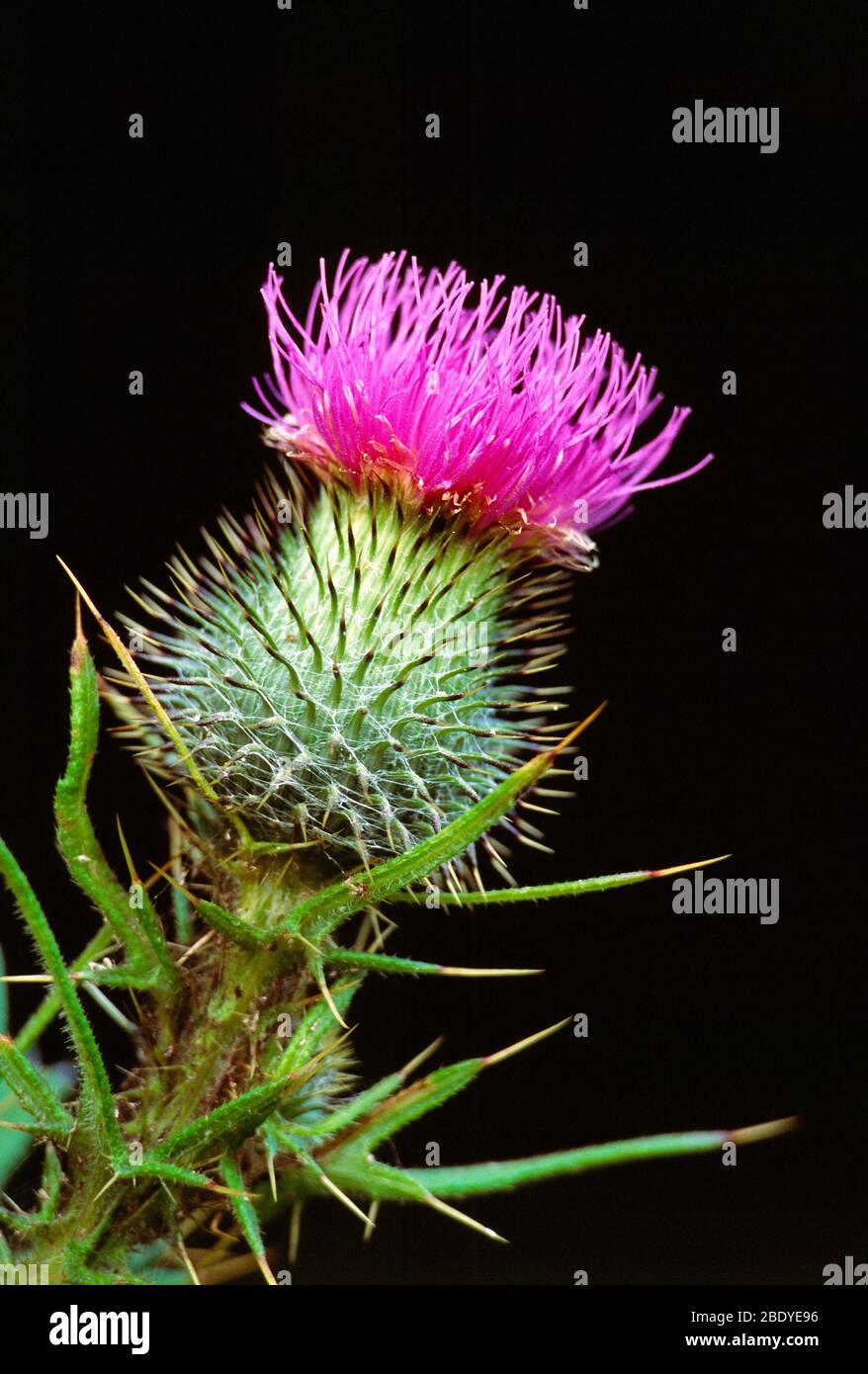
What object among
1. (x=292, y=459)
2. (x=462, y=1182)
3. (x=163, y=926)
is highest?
(x=292, y=459)

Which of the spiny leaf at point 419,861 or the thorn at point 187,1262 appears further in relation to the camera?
the thorn at point 187,1262

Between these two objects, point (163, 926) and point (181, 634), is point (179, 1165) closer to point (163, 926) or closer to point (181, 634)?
point (163, 926)

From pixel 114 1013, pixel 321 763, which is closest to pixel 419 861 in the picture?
pixel 321 763

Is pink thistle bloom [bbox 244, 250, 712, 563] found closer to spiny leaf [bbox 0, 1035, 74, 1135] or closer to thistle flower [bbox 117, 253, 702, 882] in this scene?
thistle flower [bbox 117, 253, 702, 882]

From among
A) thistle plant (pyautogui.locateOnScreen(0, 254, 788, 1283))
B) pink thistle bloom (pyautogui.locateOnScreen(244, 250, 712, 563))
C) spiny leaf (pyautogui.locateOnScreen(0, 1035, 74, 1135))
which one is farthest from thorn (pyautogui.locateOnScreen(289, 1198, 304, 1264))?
pink thistle bloom (pyautogui.locateOnScreen(244, 250, 712, 563))

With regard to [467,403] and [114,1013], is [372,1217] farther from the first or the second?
[467,403]

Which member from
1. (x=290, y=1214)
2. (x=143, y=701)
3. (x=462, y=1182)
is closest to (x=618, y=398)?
(x=143, y=701)

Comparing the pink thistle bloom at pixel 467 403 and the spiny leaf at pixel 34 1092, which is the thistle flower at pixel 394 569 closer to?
the pink thistle bloom at pixel 467 403

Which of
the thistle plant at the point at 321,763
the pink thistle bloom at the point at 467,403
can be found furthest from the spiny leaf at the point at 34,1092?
the pink thistle bloom at the point at 467,403
